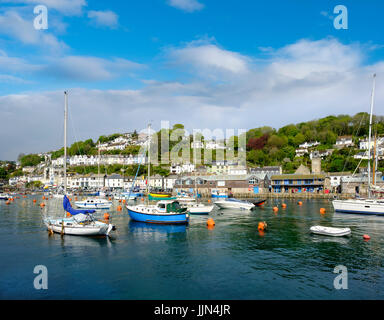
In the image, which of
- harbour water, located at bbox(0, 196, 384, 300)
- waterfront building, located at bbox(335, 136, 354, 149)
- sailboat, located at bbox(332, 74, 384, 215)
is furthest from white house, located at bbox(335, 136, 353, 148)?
harbour water, located at bbox(0, 196, 384, 300)

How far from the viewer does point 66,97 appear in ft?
110

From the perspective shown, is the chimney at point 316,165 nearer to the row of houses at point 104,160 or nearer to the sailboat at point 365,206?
the sailboat at point 365,206

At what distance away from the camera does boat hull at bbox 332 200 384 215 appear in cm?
4247

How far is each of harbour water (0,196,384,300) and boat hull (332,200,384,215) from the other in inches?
520

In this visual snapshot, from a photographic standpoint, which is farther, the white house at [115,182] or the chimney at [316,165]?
the white house at [115,182]

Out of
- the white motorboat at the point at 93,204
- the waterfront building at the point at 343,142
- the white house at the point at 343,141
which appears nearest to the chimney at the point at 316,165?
the waterfront building at the point at 343,142

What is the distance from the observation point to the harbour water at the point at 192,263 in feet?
49.9

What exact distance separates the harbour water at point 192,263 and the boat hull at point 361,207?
13199 mm

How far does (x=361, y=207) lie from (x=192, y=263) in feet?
118

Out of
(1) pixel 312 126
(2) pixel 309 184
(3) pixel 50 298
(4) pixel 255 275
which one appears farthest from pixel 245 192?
(1) pixel 312 126

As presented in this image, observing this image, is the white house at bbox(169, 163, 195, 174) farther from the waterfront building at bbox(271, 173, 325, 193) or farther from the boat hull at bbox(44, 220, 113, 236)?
the boat hull at bbox(44, 220, 113, 236)

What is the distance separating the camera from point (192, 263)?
786 inches
